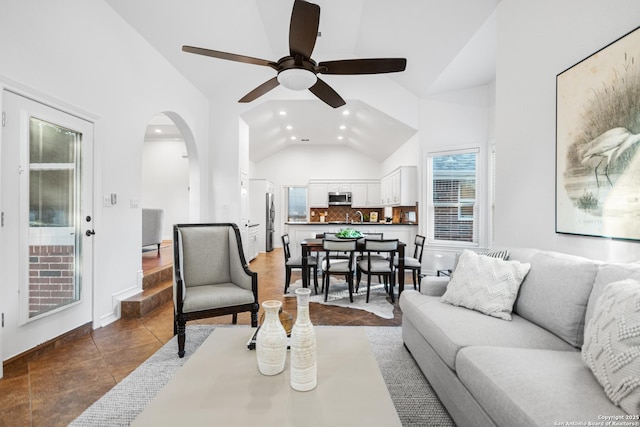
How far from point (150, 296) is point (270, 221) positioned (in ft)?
18.7

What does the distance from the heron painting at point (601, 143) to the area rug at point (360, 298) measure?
1962mm

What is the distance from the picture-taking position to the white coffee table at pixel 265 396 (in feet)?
3.52

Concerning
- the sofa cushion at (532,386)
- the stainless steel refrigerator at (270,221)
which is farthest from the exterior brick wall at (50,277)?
the stainless steel refrigerator at (270,221)

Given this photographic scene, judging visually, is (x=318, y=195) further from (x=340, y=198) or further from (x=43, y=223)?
(x=43, y=223)

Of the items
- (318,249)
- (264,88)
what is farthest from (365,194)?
(264,88)

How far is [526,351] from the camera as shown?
147 cm

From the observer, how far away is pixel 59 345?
2.61m

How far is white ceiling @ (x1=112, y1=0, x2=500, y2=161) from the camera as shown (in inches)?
141

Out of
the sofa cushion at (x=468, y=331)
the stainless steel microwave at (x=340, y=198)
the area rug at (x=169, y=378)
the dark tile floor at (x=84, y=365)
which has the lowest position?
the dark tile floor at (x=84, y=365)

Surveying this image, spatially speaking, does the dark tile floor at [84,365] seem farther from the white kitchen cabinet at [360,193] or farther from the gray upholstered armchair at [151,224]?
the white kitchen cabinet at [360,193]

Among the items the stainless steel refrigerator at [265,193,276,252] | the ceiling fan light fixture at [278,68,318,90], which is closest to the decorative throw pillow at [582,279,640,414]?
the ceiling fan light fixture at [278,68,318,90]

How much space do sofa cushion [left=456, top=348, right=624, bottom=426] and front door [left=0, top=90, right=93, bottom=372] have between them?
2.99 meters

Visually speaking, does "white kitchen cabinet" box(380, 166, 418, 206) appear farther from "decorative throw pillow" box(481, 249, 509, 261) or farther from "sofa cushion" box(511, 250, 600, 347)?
"sofa cushion" box(511, 250, 600, 347)

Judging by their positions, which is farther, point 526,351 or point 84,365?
point 84,365
